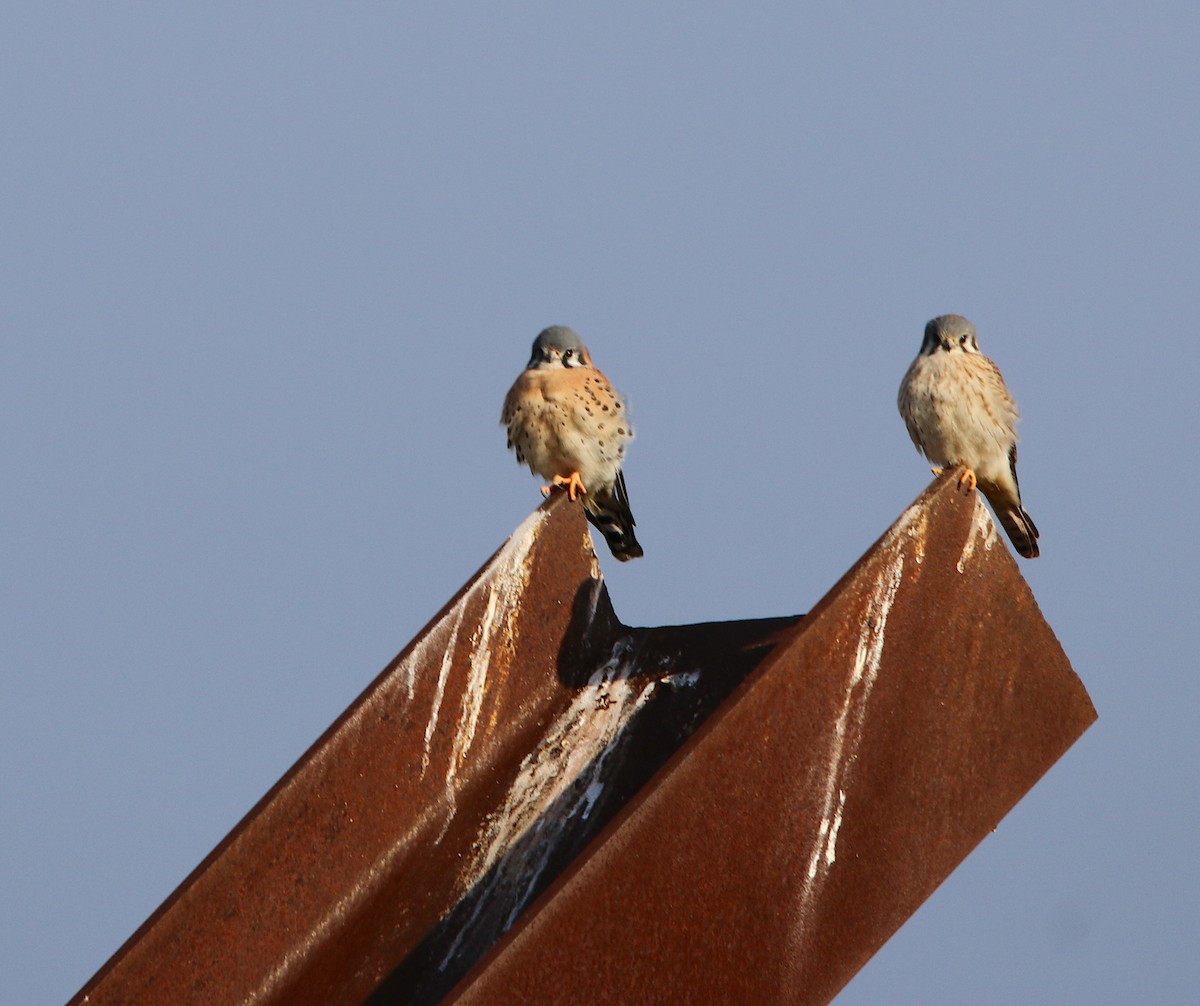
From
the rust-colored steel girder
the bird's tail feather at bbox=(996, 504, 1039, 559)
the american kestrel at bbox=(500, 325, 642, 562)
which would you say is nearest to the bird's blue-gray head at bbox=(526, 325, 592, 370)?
the american kestrel at bbox=(500, 325, 642, 562)

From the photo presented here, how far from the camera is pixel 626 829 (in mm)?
2391

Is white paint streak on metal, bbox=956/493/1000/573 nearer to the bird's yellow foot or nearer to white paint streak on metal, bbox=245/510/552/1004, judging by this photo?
white paint streak on metal, bbox=245/510/552/1004

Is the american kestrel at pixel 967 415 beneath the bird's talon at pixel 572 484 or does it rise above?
above

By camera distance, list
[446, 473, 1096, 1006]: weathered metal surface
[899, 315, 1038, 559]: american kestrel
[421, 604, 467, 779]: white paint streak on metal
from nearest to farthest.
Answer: [446, 473, 1096, 1006]: weathered metal surface < [421, 604, 467, 779]: white paint streak on metal < [899, 315, 1038, 559]: american kestrel

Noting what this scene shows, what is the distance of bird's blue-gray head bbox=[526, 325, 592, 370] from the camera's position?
5.43 metres

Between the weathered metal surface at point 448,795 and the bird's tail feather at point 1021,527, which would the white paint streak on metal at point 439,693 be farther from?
the bird's tail feather at point 1021,527

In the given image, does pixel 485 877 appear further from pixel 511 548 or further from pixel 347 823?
pixel 511 548

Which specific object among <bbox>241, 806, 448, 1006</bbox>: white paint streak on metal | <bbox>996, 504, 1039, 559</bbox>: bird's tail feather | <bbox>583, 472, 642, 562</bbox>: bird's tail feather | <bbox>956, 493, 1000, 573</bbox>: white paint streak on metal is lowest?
<bbox>241, 806, 448, 1006</bbox>: white paint streak on metal

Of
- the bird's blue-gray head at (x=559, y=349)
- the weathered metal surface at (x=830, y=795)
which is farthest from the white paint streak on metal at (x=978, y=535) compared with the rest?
the bird's blue-gray head at (x=559, y=349)

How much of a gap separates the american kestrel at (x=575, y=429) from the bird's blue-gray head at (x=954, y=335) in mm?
1066

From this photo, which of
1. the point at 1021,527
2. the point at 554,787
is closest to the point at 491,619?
the point at 554,787

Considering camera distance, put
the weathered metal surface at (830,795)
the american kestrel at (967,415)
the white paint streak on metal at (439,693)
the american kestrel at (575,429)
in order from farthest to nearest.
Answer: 1. the american kestrel at (575,429)
2. the american kestrel at (967,415)
3. the white paint streak on metal at (439,693)
4. the weathered metal surface at (830,795)

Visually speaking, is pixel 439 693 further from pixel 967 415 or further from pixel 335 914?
pixel 967 415

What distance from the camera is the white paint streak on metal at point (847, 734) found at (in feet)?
8.41
